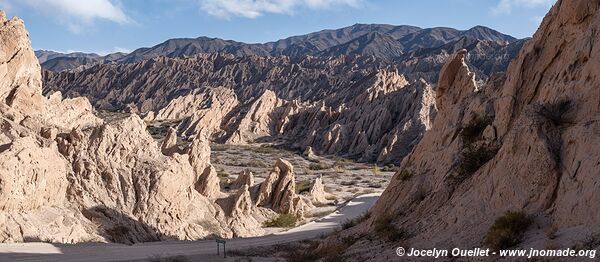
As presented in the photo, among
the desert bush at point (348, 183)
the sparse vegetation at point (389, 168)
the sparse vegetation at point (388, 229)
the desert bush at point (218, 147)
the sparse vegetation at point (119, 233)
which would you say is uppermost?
the sparse vegetation at point (388, 229)

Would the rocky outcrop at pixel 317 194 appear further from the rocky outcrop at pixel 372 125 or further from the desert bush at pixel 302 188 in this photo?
the rocky outcrop at pixel 372 125

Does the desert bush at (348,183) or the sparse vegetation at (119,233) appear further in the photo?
the desert bush at (348,183)

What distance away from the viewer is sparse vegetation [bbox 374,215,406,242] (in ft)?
49.1

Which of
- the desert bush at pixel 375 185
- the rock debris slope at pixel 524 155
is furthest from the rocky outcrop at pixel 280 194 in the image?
the desert bush at pixel 375 185

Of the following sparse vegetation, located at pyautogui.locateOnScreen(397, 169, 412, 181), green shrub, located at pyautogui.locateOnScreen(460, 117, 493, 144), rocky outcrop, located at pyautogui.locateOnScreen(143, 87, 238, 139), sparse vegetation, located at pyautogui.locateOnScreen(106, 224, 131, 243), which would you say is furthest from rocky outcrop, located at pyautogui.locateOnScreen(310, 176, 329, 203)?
rocky outcrop, located at pyautogui.locateOnScreen(143, 87, 238, 139)

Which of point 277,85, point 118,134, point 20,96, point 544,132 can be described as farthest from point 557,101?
point 277,85

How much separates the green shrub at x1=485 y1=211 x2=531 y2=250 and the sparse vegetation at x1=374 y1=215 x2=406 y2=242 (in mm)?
3394

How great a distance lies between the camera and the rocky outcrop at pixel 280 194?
37.9m

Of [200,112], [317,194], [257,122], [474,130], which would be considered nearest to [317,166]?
[317,194]

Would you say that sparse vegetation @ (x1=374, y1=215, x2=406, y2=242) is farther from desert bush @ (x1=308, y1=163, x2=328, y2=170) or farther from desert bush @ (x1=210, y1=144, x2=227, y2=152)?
desert bush @ (x1=210, y1=144, x2=227, y2=152)

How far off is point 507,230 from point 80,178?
709 inches

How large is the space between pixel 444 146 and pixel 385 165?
65.1 metres

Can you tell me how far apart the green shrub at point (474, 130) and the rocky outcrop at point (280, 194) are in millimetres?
21856

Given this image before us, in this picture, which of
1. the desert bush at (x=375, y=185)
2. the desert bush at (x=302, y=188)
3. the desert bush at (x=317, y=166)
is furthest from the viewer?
the desert bush at (x=317, y=166)
